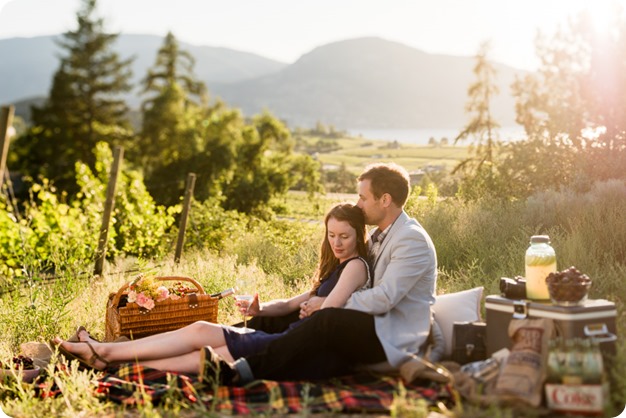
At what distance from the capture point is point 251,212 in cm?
2017

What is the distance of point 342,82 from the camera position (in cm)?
4747

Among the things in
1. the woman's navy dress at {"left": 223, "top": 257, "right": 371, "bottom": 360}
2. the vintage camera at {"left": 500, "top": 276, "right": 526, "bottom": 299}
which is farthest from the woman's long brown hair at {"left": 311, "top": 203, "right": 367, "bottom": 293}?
the vintage camera at {"left": 500, "top": 276, "right": 526, "bottom": 299}

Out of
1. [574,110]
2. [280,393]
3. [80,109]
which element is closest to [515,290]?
[280,393]

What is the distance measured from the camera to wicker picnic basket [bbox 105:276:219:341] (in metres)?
5.17

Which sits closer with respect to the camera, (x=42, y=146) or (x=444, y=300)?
(x=444, y=300)

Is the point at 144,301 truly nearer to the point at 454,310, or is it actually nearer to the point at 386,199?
the point at 386,199

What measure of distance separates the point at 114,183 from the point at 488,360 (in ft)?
19.3

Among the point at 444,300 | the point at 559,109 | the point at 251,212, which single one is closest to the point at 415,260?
the point at 444,300

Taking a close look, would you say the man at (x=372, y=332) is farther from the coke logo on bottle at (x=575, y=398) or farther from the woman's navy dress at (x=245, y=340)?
the coke logo on bottle at (x=575, y=398)

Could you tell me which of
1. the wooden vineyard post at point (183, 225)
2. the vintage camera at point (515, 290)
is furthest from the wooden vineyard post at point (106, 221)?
the vintage camera at point (515, 290)

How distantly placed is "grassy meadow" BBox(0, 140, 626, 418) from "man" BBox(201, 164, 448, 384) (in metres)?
0.50

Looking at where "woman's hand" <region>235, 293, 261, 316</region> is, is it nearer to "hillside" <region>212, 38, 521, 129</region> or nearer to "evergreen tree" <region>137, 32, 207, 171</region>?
"hillside" <region>212, 38, 521, 129</region>

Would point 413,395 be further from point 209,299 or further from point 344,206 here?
point 209,299

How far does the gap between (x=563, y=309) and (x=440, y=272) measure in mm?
2444
